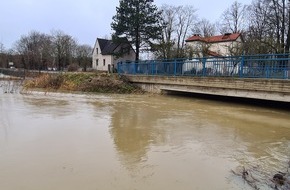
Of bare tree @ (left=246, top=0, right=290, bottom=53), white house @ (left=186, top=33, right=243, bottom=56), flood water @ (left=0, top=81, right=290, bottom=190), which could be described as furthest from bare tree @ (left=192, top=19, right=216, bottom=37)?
flood water @ (left=0, top=81, right=290, bottom=190)

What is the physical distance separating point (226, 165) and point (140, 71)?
1745cm

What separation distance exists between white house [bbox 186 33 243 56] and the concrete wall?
33.7 feet

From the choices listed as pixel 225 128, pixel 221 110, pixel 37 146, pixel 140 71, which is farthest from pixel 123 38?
pixel 37 146

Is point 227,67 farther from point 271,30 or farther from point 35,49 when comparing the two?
point 35,49

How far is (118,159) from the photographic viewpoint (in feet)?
19.3

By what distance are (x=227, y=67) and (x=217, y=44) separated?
3164cm

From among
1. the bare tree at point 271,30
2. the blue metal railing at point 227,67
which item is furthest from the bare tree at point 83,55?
the blue metal railing at point 227,67

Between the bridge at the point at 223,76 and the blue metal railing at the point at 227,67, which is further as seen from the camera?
the blue metal railing at the point at 227,67

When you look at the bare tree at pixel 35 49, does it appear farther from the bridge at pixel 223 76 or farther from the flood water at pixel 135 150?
the flood water at pixel 135 150

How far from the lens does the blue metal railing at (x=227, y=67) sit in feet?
43.8

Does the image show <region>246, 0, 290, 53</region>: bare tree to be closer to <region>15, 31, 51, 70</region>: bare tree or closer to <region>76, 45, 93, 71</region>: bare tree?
<region>15, 31, 51, 70</region>: bare tree

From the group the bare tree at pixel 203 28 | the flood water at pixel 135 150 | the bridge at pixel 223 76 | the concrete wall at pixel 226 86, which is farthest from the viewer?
the bare tree at pixel 203 28

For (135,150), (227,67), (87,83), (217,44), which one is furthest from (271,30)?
(135,150)

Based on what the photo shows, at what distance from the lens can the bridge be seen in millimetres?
13109
